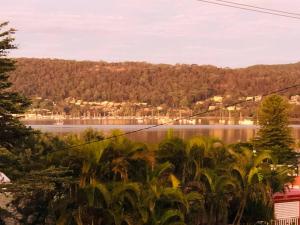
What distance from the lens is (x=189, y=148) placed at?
753 inches

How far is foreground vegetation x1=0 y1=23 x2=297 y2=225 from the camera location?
599 inches

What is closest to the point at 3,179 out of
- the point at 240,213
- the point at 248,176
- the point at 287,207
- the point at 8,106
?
the point at 8,106

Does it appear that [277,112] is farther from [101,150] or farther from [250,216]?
[101,150]

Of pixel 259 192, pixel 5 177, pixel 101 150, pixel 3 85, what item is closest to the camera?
pixel 5 177

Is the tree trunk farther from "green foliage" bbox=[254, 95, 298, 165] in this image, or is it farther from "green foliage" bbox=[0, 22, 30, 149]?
"green foliage" bbox=[254, 95, 298, 165]

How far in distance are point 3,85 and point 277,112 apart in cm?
3230

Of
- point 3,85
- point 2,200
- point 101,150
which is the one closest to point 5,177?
point 3,85

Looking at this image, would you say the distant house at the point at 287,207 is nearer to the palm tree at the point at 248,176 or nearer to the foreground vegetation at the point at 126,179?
the foreground vegetation at the point at 126,179

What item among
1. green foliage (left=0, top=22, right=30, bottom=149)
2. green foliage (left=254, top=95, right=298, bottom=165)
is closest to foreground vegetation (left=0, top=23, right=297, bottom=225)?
green foliage (left=0, top=22, right=30, bottom=149)

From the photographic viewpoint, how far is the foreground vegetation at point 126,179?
15227mm

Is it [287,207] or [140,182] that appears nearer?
[140,182]

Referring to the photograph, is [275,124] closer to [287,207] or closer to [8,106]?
[287,207]

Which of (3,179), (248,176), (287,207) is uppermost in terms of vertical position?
(3,179)

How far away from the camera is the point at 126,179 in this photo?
56.2 ft
